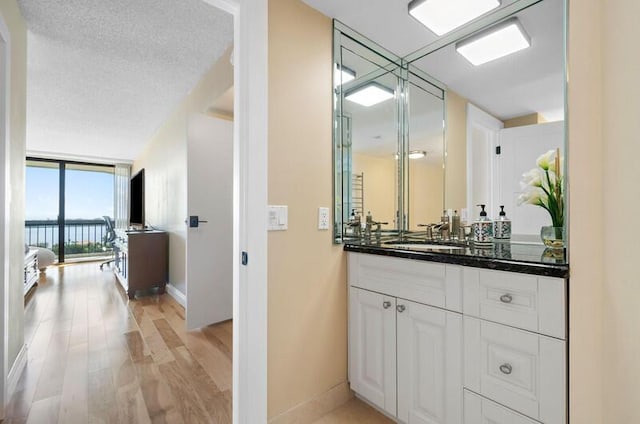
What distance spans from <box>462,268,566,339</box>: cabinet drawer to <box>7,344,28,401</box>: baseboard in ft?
8.66

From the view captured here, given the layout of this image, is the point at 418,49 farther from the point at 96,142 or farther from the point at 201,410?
the point at 96,142

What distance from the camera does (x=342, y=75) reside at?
5.86 ft

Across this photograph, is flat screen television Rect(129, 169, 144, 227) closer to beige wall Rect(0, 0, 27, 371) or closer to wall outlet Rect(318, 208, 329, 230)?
beige wall Rect(0, 0, 27, 371)

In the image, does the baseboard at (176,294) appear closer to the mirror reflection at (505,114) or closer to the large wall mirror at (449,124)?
the large wall mirror at (449,124)

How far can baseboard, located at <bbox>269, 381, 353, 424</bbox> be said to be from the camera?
57.5 inches

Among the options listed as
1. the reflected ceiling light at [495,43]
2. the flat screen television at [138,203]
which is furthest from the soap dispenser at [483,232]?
the flat screen television at [138,203]

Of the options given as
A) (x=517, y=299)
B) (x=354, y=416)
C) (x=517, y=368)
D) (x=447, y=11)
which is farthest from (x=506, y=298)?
(x=447, y=11)

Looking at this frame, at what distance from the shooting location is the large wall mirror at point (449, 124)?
1488mm

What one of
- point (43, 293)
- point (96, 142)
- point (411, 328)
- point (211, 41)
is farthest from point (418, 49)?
point (96, 142)

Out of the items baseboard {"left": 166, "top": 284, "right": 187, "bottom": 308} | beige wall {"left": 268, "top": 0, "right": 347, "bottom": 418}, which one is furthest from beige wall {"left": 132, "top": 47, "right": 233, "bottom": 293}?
beige wall {"left": 268, "top": 0, "right": 347, "bottom": 418}

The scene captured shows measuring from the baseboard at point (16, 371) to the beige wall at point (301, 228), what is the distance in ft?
5.59

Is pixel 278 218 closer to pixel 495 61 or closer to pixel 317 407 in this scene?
pixel 317 407

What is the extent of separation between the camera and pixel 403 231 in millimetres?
2174
